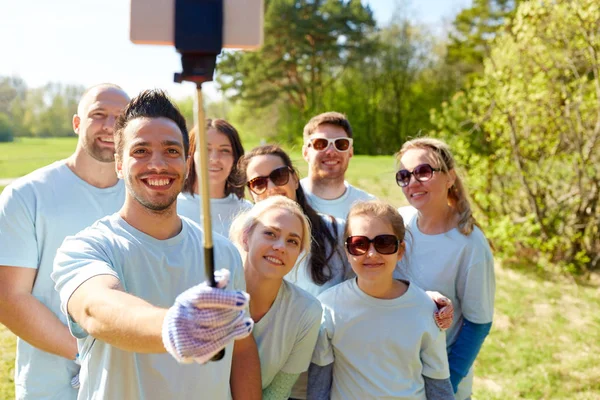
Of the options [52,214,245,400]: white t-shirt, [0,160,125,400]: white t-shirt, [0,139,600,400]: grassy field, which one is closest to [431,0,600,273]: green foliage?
[0,139,600,400]: grassy field

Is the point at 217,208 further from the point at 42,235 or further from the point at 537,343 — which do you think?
the point at 537,343

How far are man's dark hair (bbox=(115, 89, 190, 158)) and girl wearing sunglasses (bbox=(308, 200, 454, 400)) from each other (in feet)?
3.38

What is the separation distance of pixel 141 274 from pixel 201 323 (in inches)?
25.2

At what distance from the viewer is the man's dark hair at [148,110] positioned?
193 cm

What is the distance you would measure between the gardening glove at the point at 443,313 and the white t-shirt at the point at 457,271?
210 mm

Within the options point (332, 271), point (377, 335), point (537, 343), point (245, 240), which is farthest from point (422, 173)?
point (537, 343)

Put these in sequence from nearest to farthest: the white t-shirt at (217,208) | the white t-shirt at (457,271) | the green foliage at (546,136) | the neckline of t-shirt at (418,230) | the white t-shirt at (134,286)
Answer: the white t-shirt at (134,286) → the white t-shirt at (457,271) → the neckline of t-shirt at (418,230) → the white t-shirt at (217,208) → the green foliage at (546,136)

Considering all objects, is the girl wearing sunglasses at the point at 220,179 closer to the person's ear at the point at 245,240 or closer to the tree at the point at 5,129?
the person's ear at the point at 245,240

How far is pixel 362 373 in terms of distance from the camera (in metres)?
2.47

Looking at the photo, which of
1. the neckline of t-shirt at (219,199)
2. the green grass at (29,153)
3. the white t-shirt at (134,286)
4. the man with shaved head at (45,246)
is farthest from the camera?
the green grass at (29,153)

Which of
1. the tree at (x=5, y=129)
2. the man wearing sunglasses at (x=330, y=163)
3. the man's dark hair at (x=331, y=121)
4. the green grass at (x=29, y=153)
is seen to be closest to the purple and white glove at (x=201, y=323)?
the man wearing sunglasses at (x=330, y=163)

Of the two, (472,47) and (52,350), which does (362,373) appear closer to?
(52,350)

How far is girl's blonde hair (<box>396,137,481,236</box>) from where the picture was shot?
2930 mm

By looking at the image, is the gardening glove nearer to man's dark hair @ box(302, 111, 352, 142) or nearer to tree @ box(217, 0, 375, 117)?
man's dark hair @ box(302, 111, 352, 142)
